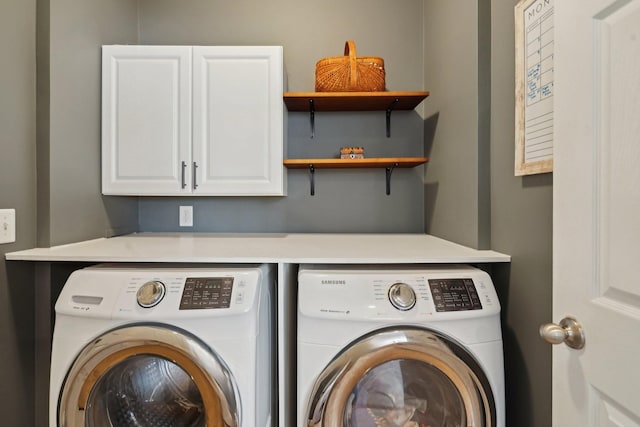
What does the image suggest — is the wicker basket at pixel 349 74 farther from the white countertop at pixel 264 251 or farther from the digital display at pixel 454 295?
the digital display at pixel 454 295

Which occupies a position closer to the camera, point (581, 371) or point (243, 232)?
point (581, 371)

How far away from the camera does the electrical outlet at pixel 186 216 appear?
2154mm

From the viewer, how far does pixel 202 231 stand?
2154 mm

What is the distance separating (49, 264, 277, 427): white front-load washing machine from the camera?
1149 millimetres

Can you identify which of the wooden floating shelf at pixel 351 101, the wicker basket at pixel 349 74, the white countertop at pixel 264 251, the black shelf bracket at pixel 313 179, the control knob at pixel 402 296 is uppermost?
the wicker basket at pixel 349 74

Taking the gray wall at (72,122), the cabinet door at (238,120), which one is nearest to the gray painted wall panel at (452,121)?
the cabinet door at (238,120)

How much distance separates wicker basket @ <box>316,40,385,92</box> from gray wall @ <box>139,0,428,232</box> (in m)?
0.31

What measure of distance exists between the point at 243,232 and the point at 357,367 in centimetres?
123

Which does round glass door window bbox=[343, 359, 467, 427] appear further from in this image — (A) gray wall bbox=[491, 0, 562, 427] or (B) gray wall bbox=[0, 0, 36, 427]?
(B) gray wall bbox=[0, 0, 36, 427]

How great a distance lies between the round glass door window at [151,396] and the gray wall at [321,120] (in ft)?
3.28

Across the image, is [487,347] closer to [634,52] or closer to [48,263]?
[634,52]

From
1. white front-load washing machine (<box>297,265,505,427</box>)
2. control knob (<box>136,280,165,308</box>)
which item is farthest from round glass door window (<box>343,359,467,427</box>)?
control knob (<box>136,280,165,308</box>)

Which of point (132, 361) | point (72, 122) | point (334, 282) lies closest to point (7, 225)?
point (72, 122)

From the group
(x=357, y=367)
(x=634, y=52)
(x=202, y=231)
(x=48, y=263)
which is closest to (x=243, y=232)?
(x=202, y=231)
